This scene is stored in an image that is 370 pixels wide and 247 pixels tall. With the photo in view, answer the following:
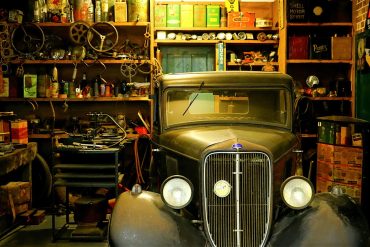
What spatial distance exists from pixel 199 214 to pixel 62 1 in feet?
15.1

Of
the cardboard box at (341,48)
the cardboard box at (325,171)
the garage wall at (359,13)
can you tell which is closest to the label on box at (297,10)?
the cardboard box at (341,48)

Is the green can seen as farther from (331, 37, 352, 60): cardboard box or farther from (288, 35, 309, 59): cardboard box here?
(331, 37, 352, 60): cardboard box

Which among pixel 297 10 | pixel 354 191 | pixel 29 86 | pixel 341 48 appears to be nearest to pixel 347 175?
pixel 354 191

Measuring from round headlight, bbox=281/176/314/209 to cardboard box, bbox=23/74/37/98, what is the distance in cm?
454

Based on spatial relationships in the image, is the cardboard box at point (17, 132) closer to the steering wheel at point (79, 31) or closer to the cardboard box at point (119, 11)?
the steering wheel at point (79, 31)

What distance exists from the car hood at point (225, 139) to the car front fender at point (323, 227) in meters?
0.42

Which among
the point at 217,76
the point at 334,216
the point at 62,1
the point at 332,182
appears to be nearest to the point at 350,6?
the point at 332,182

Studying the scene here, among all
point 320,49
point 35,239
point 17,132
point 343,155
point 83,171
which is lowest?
point 35,239

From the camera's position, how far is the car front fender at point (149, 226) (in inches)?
106

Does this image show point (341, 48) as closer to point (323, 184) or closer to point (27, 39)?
point (323, 184)

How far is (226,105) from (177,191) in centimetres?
123

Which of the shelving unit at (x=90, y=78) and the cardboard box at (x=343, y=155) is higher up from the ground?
the shelving unit at (x=90, y=78)

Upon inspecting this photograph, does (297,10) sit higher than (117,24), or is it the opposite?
(297,10)

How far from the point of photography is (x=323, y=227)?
9.00ft
